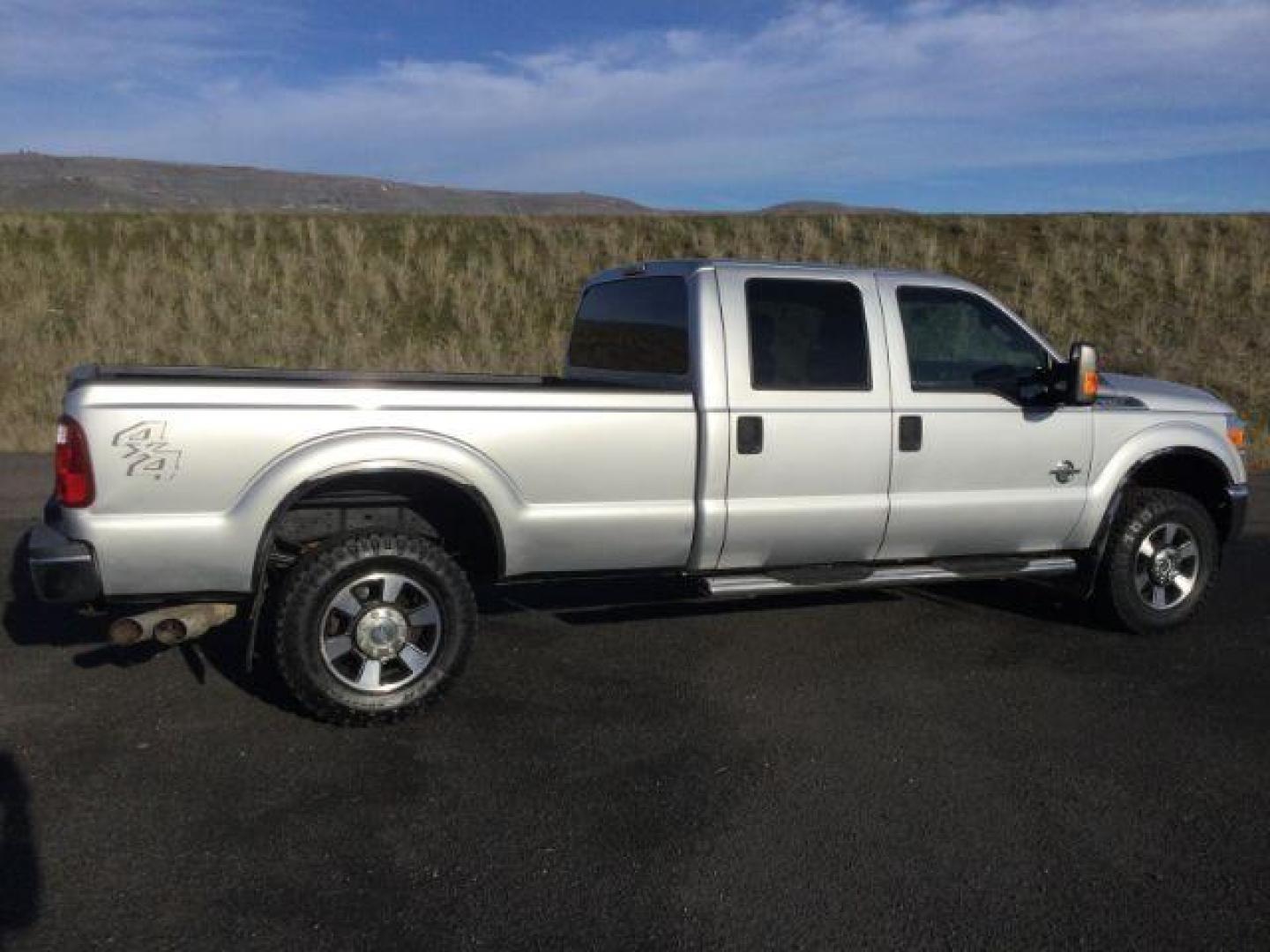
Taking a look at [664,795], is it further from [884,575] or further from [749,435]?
[884,575]

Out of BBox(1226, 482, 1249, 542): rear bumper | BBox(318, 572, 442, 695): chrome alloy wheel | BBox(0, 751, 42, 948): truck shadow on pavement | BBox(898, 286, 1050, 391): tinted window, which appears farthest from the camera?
BBox(1226, 482, 1249, 542): rear bumper

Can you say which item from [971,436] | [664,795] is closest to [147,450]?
[664,795]

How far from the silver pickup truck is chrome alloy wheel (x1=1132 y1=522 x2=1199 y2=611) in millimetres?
14

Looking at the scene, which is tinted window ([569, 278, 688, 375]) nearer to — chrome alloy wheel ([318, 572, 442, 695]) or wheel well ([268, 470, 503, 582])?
wheel well ([268, 470, 503, 582])

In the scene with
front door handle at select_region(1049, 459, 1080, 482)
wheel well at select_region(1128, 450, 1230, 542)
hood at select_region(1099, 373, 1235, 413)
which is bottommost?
wheel well at select_region(1128, 450, 1230, 542)


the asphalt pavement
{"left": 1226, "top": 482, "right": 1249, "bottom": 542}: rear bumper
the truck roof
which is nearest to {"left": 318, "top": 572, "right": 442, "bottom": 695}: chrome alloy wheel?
the asphalt pavement

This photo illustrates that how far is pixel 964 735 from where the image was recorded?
17.1ft

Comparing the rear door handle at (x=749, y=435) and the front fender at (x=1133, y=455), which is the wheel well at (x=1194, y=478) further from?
the rear door handle at (x=749, y=435)

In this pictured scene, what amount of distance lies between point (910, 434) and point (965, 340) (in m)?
0.70

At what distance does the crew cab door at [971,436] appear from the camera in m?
6.15

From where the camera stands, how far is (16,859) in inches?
157

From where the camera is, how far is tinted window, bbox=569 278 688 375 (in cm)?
601

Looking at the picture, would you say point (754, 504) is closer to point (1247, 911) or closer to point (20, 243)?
point (1247, 911)

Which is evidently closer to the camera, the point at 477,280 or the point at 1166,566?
the point at 1166,566
